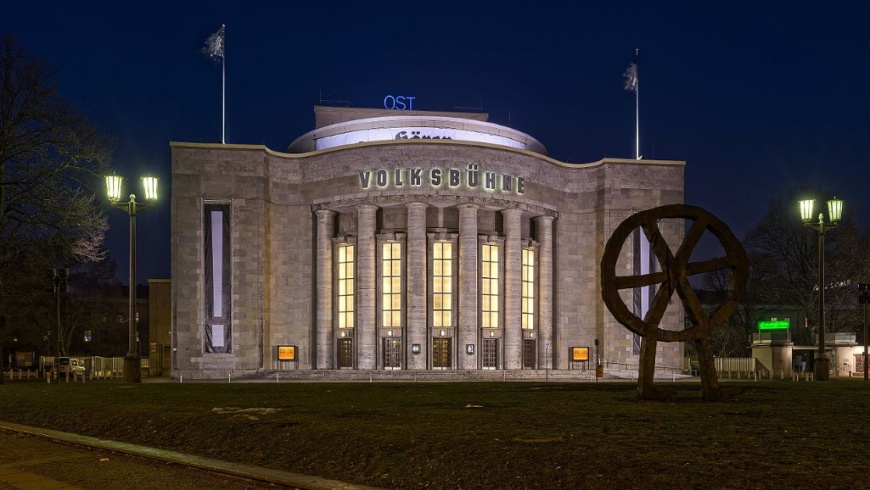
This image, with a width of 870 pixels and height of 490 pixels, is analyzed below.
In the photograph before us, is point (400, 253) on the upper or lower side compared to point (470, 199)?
lower

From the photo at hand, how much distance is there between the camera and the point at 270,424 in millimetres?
17312

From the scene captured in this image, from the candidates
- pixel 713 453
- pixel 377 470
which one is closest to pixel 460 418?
pixel 377 470

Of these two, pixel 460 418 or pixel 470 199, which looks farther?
pixel 470 199

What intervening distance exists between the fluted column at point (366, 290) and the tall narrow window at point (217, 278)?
32.3ft

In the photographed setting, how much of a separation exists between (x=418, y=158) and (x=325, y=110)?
1779cm

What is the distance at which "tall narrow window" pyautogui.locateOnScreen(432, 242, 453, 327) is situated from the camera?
60000 millimetres

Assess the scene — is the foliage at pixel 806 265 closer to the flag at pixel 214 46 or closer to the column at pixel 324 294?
the column at pixel 324 294

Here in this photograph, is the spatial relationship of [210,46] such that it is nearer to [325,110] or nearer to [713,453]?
[325,110]

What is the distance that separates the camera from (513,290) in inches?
2392

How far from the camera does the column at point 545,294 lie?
62.6m

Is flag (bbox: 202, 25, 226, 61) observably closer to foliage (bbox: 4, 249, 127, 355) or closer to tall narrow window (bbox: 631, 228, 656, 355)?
foliage (bbox: 4, 249, 127, 355)

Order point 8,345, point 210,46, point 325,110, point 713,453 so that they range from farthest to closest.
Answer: point 8,345, point 325,110, point 210,46, point 713,453

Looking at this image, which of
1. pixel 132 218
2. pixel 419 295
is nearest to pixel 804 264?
pixel 419 295

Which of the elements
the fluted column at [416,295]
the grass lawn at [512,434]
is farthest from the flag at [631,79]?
the grass lawn at [512,434]
